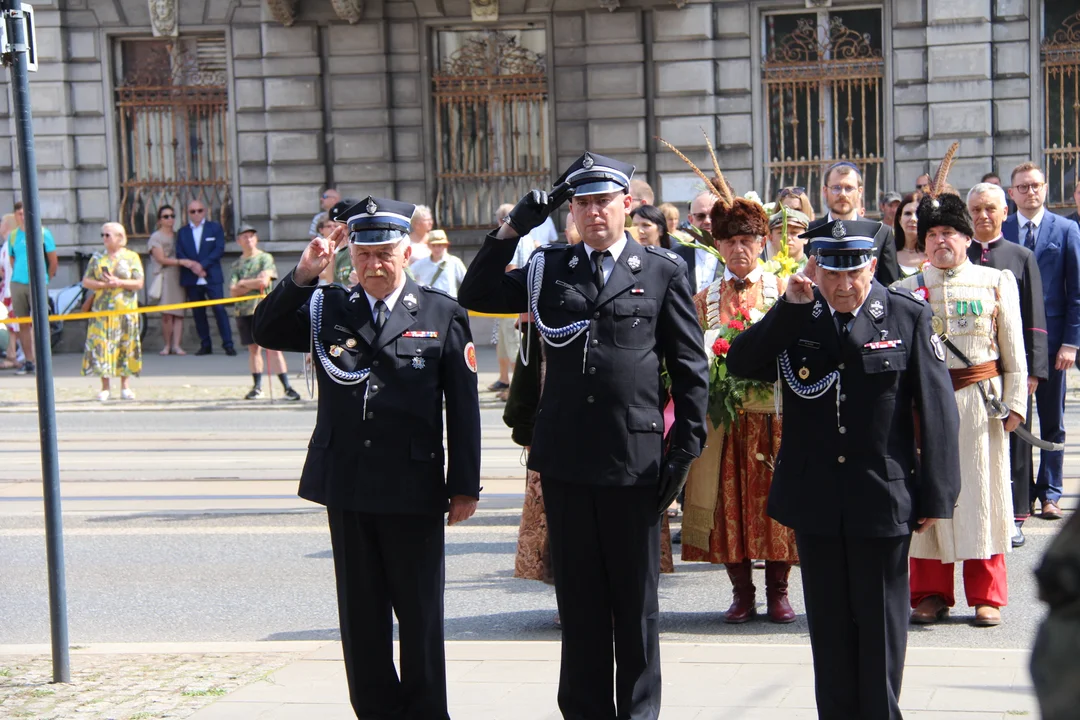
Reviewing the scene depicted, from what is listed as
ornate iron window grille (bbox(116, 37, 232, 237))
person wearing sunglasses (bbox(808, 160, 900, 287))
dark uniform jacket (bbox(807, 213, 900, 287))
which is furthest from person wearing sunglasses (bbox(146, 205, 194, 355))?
dark uniform jacket (bbox(807, 213, 900, 287))

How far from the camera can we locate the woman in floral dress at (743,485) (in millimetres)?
6754

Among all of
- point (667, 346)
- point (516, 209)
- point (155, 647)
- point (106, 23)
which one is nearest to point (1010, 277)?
point (667, 346)

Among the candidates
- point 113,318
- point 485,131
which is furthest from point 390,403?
point 485,131

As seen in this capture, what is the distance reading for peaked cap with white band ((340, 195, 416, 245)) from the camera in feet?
16.2

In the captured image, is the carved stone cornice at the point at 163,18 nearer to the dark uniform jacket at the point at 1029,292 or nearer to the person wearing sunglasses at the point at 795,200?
the person wearing sunglasses at the point at 795,200

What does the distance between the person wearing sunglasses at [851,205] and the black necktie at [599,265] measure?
3019 mm

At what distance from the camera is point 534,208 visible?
500cm

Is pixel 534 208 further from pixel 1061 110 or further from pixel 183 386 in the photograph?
pixel 1061 110

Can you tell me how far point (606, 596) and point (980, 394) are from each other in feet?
8.35

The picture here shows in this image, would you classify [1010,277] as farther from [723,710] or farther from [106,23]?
[106,23]

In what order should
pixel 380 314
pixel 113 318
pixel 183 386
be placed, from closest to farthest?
pixel 380 314
pixel 113 318
pixel 183 386

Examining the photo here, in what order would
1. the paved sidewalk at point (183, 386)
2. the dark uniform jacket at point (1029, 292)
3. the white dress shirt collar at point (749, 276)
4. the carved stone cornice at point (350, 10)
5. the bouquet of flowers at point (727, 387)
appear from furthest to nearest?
the carved stone cornice at point (350, 10), the paved sidewalk at point (183, 386), the dark uniform jacket at point (1029, 292), the white dress shirt collar at point (749, 276), the bouquet of flowers at point (727, 387)

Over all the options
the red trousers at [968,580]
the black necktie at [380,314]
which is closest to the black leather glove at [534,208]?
the black necktie at [380,314]

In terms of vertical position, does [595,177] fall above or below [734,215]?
above
